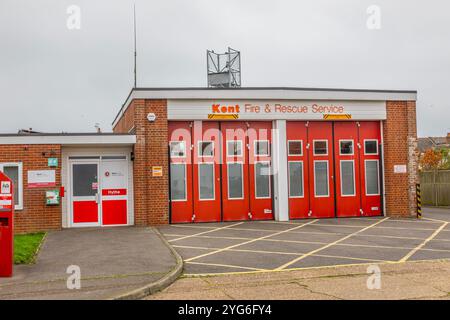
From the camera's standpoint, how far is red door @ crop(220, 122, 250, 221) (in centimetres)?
1816

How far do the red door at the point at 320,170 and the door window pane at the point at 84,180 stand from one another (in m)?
7.86

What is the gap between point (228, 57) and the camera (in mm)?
22453

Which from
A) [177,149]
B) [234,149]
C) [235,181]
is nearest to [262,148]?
[234,149]

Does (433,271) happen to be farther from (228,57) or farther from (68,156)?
(228,57)

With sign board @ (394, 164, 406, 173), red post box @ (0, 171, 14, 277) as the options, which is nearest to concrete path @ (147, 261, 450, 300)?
red post box @ (0, 171, 14, 277)

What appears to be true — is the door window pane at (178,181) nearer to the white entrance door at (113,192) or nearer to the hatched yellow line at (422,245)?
the white entrance door at (113,192)

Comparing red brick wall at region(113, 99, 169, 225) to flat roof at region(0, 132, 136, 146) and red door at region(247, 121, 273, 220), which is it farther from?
red door at region(247, 121, 273, 220)

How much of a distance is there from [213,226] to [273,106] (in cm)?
491

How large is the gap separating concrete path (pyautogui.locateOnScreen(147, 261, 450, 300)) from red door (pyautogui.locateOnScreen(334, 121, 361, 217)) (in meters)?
9.04

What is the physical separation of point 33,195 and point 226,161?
6663 millimetres

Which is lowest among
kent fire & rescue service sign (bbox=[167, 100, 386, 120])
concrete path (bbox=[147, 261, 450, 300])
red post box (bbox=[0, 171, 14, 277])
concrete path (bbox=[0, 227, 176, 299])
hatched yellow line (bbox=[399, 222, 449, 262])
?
concrete path (bbox=[147, 261, 450, 300])

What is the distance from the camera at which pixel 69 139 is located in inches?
650

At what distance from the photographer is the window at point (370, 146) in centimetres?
1936
